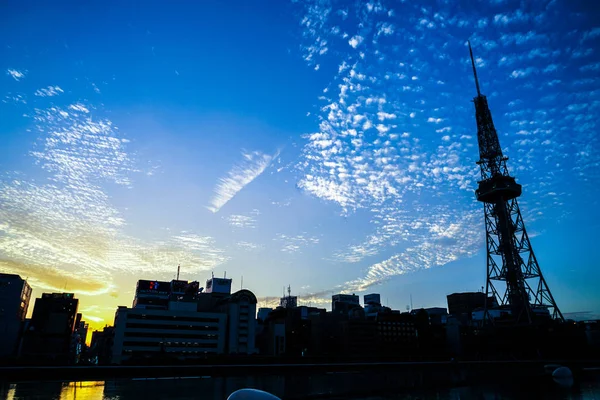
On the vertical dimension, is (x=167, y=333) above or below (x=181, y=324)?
below

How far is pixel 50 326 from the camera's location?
6919 inches

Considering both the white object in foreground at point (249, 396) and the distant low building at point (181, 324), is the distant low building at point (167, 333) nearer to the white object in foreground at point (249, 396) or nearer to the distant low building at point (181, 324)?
the distant low building at point (181, 324)

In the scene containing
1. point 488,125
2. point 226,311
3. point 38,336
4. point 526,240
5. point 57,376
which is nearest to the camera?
point 57,376

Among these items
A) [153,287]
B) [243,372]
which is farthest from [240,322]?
[243,372]

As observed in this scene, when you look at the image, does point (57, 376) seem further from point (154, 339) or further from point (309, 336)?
point (309, 336)

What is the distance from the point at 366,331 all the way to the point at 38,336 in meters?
142

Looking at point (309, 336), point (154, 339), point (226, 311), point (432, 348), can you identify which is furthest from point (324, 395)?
point (309, 336)

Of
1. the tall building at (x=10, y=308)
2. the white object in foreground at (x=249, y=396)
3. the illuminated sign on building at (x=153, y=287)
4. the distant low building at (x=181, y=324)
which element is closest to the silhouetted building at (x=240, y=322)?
the distant low building at (x=181, y=324)

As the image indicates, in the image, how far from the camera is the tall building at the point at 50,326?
168m

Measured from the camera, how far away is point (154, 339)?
119438mm

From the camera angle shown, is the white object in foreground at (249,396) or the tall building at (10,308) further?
the tall building at (10,308)

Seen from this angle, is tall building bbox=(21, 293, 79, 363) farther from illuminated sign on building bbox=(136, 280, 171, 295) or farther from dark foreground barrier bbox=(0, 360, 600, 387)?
dark foreground barrier bbox=(0, 360, 600, 387)

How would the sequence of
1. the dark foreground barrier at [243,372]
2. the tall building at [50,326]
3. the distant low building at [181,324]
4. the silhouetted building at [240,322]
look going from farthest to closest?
the tall building at [50,326]
the silhouetted building at [240,322]
the distant low building at [181,324]
the dark foreground barrier at [243,372]

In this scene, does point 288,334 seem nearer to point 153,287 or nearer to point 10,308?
point 153,287
